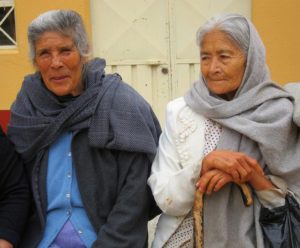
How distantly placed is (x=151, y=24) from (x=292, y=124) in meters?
2.66

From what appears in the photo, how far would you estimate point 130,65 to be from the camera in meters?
4.60

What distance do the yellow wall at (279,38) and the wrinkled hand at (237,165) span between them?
2277 mm

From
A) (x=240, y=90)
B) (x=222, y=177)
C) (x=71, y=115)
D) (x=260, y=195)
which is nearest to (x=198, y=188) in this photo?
(x=222, y=177)

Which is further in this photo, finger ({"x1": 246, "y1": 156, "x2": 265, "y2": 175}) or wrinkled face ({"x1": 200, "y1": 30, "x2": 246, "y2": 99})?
wrinkled face ({"x1": 200, "y1": 30, "x2": 246, "y2": 99})

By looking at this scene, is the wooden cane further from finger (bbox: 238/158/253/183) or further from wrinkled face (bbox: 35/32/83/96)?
wrinkled face (bbox: 35/32/83/96)

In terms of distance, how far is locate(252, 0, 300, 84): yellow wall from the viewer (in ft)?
13.6

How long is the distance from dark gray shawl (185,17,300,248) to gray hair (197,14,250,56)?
2 centimetres

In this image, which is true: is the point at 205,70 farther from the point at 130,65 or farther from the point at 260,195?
the point at 130,65

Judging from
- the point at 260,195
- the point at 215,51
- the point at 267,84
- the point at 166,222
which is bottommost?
the point at 166,222

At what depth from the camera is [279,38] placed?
416 centimetres

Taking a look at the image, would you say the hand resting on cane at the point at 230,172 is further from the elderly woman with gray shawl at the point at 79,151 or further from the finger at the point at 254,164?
the elderly woman with gray shawl at the point at 79,151

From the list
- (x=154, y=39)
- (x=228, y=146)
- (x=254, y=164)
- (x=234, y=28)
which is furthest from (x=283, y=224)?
(x=154, y=39)

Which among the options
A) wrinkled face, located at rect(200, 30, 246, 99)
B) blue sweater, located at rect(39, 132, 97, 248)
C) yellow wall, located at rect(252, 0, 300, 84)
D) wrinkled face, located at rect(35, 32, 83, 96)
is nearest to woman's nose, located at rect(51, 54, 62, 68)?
wrinkled face, located at rect(35, 32, 83, 96)

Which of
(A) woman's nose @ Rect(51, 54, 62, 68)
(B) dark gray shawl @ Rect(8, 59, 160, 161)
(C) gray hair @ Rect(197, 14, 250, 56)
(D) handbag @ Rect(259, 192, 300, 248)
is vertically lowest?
(D) handbag @ Rect(259, 192, 300, 248)
